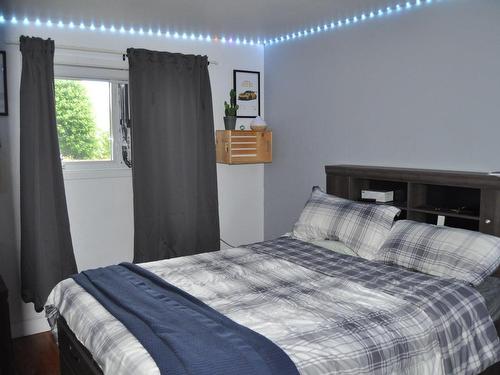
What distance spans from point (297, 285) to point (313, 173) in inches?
70.9

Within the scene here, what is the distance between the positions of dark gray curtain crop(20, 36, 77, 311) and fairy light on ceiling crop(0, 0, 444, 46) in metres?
0.18

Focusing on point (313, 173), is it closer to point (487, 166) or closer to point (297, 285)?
point (487, 166)

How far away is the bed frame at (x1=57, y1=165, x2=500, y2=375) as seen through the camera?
2.22 metres

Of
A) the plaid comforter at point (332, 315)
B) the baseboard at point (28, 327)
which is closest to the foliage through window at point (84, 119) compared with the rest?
the baseboard at point (28, 327)

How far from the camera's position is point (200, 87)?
3902 mm

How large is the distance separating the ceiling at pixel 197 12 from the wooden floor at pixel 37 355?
7.71 ft

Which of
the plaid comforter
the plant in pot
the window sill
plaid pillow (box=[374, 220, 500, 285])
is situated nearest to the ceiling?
the plant in pot

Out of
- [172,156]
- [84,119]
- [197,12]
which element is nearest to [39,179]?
[84,119]

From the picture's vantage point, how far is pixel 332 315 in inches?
73.8

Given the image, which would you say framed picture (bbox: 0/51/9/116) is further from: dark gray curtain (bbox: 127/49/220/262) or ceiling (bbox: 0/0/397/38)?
dark gray curtain (bbox: 127/49/220/262)

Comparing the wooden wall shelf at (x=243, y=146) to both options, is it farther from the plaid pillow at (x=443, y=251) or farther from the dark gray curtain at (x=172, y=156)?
the plaid pillow at (x=443, y=251)

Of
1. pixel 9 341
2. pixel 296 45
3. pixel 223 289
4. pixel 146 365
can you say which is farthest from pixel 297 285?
pixel 296 45

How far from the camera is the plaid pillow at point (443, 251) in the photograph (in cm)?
230

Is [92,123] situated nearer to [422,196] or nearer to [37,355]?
[37,355]
